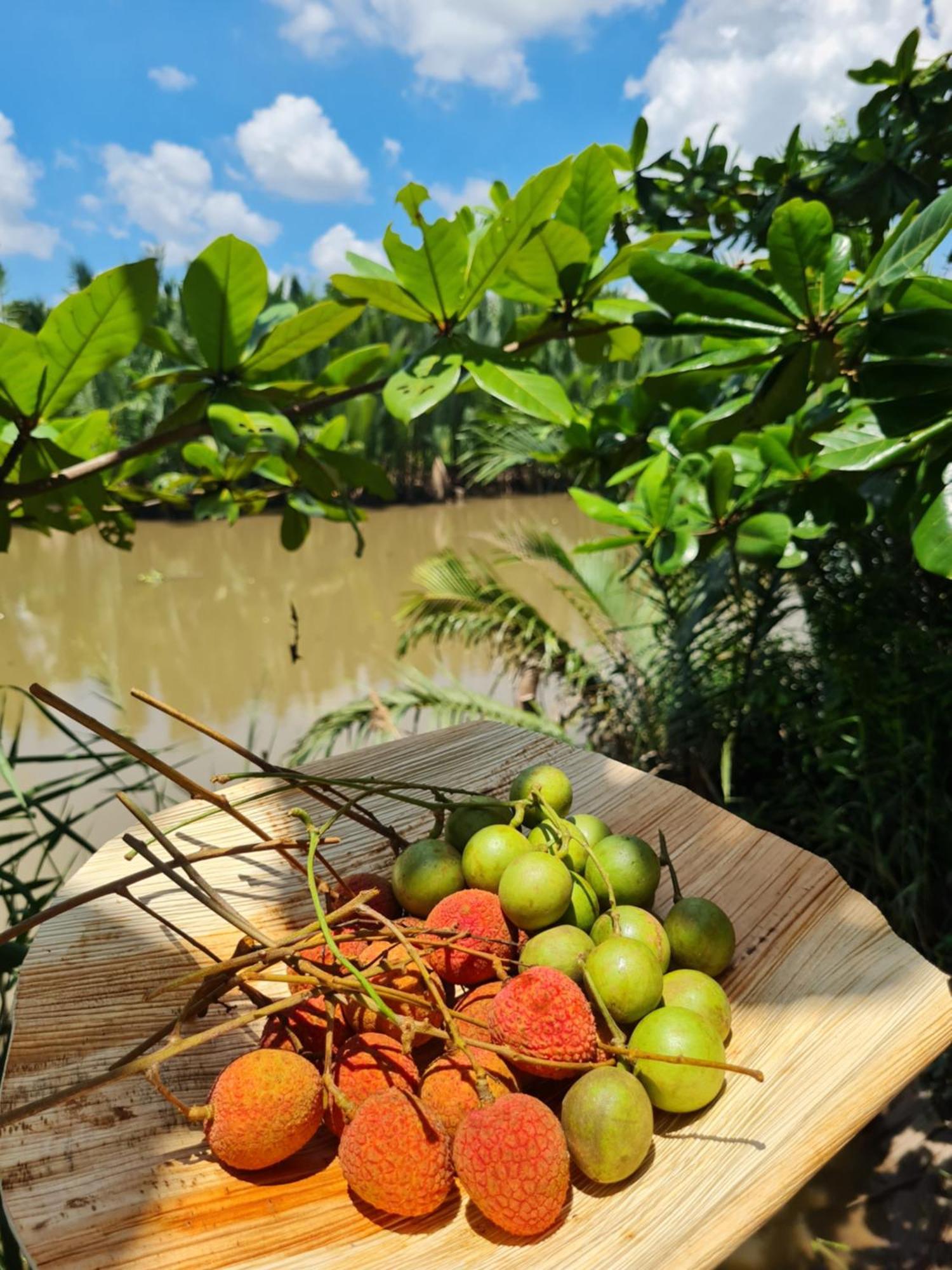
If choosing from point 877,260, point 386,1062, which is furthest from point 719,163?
point 386,1062

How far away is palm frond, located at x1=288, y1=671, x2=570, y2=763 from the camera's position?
8.97 ft

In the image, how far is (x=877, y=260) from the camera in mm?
749

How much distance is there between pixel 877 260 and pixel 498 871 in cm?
67

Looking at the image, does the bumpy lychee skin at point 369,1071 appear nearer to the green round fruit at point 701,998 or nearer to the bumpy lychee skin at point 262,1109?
the bumpy lychee skin at point 262,1109

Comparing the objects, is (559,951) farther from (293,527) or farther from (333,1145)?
(293,527)

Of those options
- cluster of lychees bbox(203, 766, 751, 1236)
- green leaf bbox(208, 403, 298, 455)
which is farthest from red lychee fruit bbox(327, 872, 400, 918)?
green leaf bbox(208, 403, 298, 455)

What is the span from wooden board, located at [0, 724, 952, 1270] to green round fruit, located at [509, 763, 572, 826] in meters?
0.17

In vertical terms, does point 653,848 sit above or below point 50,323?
below

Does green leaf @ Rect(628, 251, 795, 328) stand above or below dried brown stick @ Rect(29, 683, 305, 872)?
above

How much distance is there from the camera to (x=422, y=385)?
0.80 metres

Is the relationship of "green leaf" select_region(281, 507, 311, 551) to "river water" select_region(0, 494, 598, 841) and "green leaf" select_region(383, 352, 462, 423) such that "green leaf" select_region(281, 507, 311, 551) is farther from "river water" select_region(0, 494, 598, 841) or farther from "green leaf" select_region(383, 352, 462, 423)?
"river water" select_region(0, 494, 598, 841)

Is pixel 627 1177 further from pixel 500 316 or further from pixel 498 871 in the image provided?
pixel 500 316

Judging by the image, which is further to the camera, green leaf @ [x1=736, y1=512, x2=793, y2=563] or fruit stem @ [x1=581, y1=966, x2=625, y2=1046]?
green leaf @ [x1=736, y1=512, x2=793, y2=563]

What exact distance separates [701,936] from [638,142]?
1172mm
